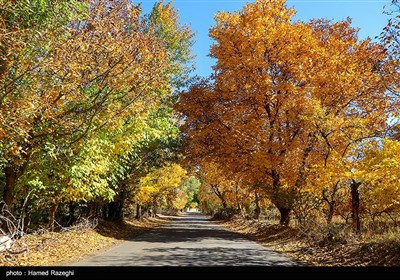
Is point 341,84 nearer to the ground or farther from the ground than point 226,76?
nearer to the ground

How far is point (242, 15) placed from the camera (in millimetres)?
20750

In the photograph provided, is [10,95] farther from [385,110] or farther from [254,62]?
[385,110]

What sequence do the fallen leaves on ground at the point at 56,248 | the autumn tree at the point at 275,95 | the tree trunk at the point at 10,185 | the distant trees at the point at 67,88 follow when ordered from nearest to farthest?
the distant trees at the point at 67,88 → the fallen leaves on ground at the point at 56,248 → the tree trunk at the point at 10,185 → the autumn tree at the point at 275,95

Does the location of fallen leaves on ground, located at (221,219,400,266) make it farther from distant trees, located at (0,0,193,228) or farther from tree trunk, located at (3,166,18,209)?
tree trunk, located at (3,166,18,209)

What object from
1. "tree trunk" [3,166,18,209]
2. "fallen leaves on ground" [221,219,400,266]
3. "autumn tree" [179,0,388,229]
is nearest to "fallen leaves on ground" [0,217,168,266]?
"tree trunk" [3,166,18,209]

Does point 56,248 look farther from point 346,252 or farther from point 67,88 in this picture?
point 346,252

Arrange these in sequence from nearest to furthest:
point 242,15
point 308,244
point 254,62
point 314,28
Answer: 1. point 308,244
2. point 254,62
3. point 242,15
4. point 314,28

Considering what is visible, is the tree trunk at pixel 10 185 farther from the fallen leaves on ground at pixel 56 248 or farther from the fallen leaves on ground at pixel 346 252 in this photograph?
the fallen leaves on ground at pixel 346 252

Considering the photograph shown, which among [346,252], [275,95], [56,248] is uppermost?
[275,95]

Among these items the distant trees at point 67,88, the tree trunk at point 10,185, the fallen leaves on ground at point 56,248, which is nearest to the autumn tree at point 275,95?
the distant trees at point 67,88

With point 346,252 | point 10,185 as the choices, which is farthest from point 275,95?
point 10,185

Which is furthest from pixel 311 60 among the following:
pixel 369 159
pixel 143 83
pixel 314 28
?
pixel 143 83

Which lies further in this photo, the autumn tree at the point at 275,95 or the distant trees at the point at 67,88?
the autumn tree at the point at 275,95
